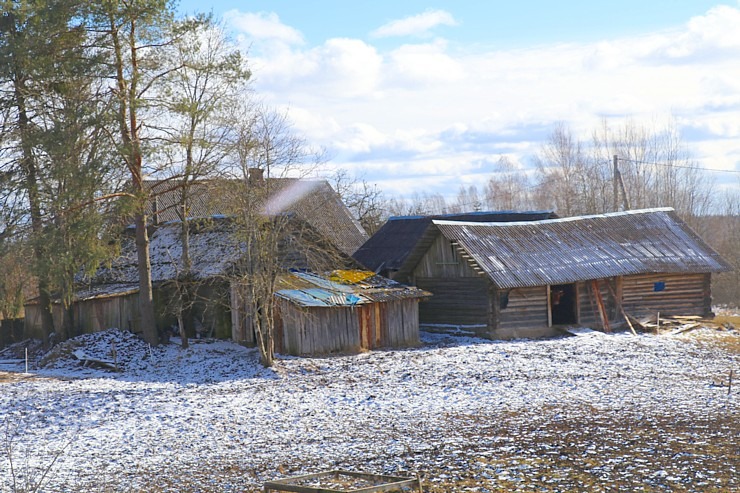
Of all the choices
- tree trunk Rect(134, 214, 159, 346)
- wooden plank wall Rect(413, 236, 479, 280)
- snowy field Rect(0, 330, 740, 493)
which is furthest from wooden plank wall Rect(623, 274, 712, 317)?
tree trunk Rect(134, 214, 159, 346)

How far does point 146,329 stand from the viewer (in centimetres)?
2589

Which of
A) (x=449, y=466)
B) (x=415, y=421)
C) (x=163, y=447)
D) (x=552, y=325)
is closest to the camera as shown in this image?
(x=449, y=466)

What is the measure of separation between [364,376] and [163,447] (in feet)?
24.2

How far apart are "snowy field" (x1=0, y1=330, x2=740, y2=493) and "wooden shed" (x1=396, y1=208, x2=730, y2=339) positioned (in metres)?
2.53

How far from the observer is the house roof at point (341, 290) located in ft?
78.2

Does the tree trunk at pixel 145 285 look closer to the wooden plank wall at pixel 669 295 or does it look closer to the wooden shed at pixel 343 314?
the wooden shed at pixel 343 314

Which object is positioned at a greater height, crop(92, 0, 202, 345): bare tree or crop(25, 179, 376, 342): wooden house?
crop(92, 0, 202, 345): bare tree

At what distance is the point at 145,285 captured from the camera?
25.6m

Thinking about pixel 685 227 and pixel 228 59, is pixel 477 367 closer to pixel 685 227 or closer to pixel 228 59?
pixel 228 59

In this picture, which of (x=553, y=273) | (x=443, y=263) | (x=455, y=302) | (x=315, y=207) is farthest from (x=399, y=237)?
(x=553, y=273)

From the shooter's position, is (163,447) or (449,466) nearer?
(449,466)

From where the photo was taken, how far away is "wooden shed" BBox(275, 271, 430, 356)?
23703 millimetres

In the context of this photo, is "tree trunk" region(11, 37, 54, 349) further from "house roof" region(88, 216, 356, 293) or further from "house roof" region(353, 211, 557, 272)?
"house roof" region(353, 211, 557, 272)

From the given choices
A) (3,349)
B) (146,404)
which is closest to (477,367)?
(146,404)
